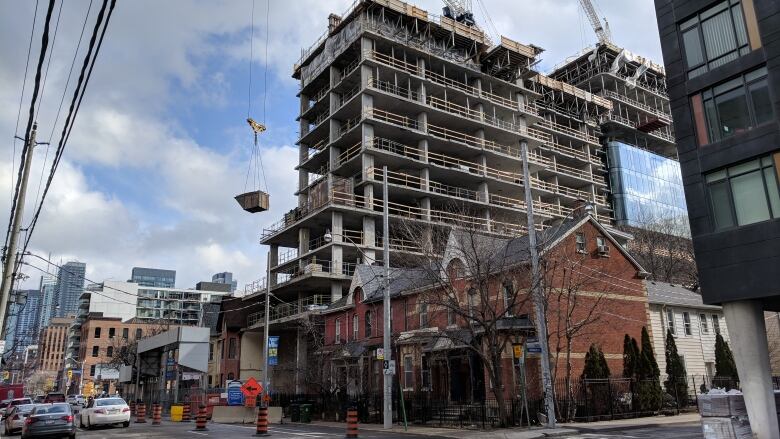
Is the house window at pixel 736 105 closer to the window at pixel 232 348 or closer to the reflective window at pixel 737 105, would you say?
the reflective window at pixel 737 105

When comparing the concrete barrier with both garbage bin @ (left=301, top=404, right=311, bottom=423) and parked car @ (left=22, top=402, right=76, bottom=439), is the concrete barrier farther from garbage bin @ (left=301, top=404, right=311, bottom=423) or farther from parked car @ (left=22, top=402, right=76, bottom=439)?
parked car @ (left=22, top=402, right=76, bottom=439)

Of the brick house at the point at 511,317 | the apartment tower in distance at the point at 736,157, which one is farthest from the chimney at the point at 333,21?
the apartment tower in distance at the point at 736,157

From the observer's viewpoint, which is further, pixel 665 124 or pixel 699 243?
pixel 665 124

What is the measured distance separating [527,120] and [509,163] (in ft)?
25.2

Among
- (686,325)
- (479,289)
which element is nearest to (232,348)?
(686,325)

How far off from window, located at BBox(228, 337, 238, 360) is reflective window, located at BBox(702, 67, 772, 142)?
5542 cm

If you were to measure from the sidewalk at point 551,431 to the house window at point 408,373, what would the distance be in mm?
9081

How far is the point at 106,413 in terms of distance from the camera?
1169 inches

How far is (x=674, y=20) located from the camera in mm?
23469

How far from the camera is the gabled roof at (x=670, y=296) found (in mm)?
38875

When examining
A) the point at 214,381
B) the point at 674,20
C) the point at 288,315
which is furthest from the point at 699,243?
the point at 214,381

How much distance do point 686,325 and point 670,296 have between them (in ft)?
7.69

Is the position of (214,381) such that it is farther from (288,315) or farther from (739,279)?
(739,279)

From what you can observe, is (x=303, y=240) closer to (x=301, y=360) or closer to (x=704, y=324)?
→ (x=301, y=360)
